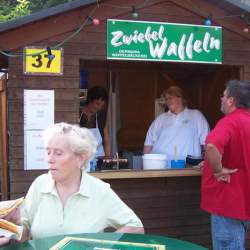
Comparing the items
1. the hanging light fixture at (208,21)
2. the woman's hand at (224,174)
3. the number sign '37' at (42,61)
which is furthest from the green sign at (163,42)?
the woman's hand at (224,174)

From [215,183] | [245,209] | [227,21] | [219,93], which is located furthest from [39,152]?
[219,93]

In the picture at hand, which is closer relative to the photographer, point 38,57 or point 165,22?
point 38,57

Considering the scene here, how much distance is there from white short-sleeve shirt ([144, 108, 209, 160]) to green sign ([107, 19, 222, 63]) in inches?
34.4

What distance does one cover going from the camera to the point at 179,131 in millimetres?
5371

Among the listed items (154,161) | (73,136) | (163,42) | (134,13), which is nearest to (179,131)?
(154,161)

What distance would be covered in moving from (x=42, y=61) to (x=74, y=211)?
6.92 feet

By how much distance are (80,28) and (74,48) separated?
192 mm

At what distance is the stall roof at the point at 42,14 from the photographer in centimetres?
414

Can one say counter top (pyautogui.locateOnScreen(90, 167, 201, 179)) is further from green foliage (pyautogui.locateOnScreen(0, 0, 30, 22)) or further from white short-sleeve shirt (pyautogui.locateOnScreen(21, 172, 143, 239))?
green foliage (pyautogui.locateOnScreen(0, 0, 30, 22))

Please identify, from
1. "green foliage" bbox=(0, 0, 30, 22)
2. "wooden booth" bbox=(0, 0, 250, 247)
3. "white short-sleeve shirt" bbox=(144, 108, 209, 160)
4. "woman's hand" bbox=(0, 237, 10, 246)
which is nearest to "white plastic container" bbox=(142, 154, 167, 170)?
"wooden booth" bbox=(0, 0, 250, 247)

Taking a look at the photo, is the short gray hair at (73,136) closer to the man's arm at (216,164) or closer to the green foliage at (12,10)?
the man's arm at (216,164)

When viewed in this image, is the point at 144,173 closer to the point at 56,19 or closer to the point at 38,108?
the point at 38,108

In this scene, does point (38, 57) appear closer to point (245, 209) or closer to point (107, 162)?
point (107, 162)

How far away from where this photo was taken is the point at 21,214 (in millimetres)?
2551
